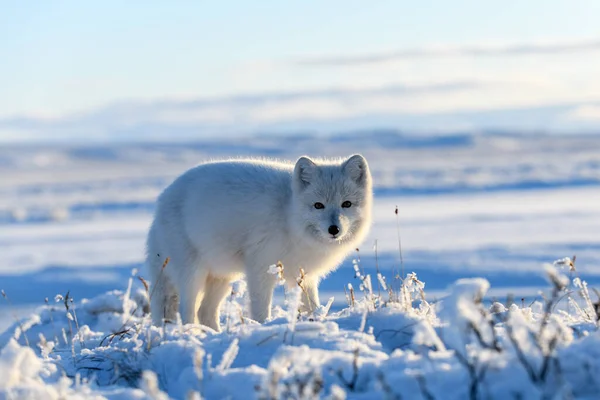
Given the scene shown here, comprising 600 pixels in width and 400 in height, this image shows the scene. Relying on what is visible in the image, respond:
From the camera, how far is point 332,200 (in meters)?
5.56

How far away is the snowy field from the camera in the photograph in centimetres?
265

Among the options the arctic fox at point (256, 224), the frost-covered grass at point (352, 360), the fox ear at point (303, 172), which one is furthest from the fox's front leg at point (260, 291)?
the frost-covered grass at point (352, 360)

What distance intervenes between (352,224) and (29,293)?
717 centimetres

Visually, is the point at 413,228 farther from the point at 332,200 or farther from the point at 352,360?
the point at 352,360

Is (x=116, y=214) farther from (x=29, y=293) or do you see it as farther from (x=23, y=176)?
(x=23, y=176)

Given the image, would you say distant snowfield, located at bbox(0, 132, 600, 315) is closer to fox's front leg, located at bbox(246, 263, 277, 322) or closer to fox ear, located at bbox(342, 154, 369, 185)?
fox ear, located at bbox(342, 154, 369, 185)

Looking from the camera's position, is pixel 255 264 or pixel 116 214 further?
pixel 116 214

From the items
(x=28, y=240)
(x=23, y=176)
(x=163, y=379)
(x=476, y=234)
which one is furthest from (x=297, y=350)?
(x=23, y=176)

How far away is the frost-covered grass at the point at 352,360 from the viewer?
8.38ft

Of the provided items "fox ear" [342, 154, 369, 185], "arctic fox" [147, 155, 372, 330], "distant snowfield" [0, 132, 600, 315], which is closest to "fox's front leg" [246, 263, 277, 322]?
"arctic fox" [147, 155, 372, 330]

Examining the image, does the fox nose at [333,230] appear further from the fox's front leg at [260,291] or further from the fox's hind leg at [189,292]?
the fox's hind leg at [189,292]

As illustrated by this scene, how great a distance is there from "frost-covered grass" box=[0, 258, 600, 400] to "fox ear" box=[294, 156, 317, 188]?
5.10 feet

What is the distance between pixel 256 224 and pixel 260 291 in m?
0.44

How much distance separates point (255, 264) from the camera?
551 centimetres
